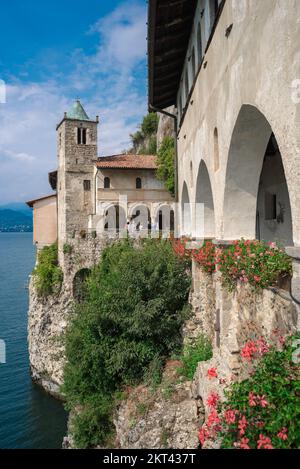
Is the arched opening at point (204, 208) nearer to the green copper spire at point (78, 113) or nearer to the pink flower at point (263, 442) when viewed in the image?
the pink flower at point (263, 442)

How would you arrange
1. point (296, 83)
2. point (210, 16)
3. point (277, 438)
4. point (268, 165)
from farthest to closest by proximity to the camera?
point (268, 165)
point (210, 16)
point (296, 83)
point (277, 438)

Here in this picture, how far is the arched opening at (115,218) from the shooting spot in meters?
27.9

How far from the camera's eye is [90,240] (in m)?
22.8

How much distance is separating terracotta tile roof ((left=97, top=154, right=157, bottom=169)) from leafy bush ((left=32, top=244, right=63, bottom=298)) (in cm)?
846

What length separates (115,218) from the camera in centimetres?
2842

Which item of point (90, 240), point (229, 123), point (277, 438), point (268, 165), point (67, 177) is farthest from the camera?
point (67, 177)

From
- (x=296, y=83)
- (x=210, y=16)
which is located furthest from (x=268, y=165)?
(x=296, y=83)

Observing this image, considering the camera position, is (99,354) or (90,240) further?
(90,240)

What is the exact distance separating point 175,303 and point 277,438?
9.18 metres

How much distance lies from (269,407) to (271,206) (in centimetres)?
851

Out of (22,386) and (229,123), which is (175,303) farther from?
(22,386)

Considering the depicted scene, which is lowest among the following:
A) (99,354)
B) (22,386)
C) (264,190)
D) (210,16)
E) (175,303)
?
(22,386)

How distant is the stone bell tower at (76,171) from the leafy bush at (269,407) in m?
23.1

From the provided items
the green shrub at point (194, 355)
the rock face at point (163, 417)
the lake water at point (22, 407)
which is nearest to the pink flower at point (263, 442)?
the rock face at point (163, 417)
